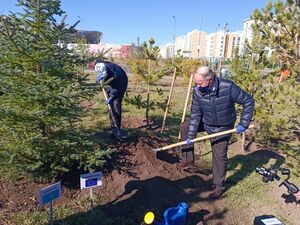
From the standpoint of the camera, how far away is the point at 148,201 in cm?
431

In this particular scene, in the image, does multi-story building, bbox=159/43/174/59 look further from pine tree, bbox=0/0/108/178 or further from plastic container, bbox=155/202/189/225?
plastic container, bbox=155/202/189/225

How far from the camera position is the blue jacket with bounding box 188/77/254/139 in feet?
14.3

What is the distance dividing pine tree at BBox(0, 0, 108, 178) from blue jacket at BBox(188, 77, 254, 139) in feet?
4.92

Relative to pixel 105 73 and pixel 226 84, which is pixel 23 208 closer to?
pixel 105 73

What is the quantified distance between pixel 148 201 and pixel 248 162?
2.78 meters

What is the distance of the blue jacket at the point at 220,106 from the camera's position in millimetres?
4352

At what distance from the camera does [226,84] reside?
434 centimetres

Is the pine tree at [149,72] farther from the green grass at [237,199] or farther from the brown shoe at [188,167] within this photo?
the brown shoe at [188,167]

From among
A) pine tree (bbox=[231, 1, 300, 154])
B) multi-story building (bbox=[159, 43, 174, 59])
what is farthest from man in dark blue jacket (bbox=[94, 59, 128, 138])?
multi-story building (bbox=[159, 43, 174, 59])

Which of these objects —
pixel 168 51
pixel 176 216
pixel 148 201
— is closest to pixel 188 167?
pixel 148 201

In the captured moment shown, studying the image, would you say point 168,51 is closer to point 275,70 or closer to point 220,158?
point 275,70

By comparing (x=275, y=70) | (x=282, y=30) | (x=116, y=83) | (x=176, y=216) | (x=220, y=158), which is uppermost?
(x=282, y=30)

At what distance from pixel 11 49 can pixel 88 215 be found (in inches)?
85.9

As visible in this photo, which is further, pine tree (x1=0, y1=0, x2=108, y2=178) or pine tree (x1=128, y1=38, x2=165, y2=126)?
pine tree (x1=128, y1=38, x2=165, y2=126)
